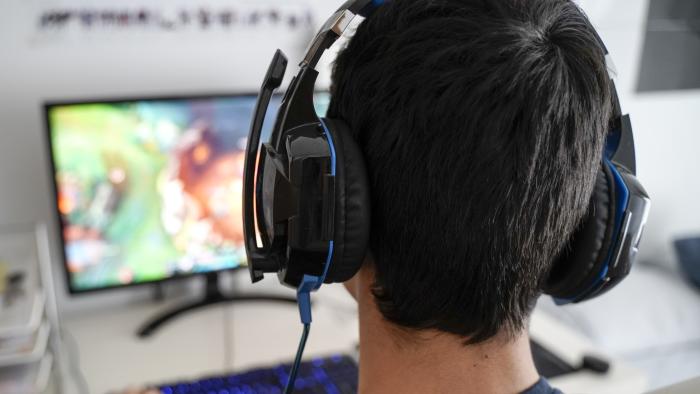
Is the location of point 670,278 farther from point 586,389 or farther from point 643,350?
point 586,389

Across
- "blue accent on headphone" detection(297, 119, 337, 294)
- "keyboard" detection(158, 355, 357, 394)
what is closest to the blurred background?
"keyboard" detection(158, 355, 357, 394)

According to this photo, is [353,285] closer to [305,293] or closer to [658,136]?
[305,293]

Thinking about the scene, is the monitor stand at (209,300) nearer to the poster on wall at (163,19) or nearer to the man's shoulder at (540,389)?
the poster on wall at (163,19)

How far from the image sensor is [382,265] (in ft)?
1.89

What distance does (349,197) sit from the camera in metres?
0.52

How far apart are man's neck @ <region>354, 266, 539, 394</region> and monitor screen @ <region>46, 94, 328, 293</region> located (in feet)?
2.30

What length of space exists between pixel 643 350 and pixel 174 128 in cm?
128

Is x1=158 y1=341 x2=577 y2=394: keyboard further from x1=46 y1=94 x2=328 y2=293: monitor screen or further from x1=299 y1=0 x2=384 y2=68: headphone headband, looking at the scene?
x1=299 y1=0 x2=384 y2=68: headphone headband

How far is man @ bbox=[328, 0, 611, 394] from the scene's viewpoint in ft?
1.59

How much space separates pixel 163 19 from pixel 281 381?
79cm

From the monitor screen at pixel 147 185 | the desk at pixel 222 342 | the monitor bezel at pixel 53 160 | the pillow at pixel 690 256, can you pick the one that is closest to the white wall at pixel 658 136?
the pillow at pixel 690 256

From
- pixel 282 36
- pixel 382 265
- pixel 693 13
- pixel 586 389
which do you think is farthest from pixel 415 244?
pixel 693 13

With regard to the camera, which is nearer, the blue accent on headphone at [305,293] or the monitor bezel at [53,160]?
the blue accent on headphone at [305,293]

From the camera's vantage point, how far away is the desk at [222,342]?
1094 mm
